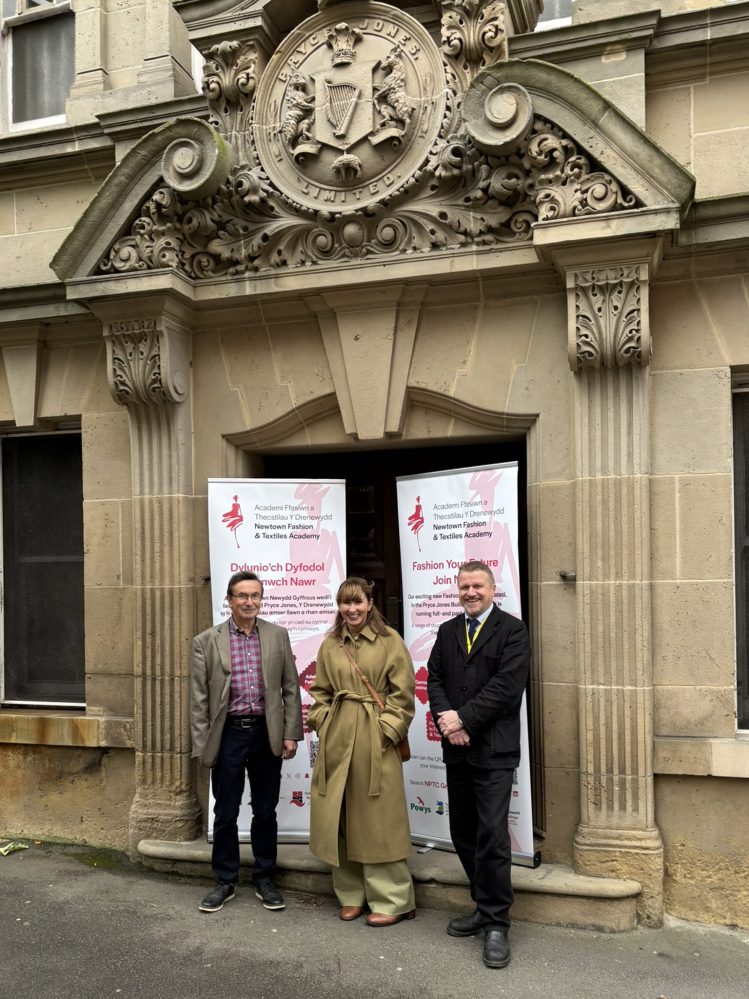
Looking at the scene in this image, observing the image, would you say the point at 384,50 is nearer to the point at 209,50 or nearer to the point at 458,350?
the point at 209,50

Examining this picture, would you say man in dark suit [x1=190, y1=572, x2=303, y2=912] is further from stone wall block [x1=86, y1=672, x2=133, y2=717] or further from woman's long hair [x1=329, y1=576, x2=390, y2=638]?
stone wall block [x1=86, y1=672, x2=133, y2=717]

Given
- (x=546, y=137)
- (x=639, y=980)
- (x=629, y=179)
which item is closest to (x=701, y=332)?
(x=629, y=179)

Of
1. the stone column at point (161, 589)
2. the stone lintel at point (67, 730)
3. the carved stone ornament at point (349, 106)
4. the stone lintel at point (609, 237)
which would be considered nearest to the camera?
the stone lintel at point (609, 237)

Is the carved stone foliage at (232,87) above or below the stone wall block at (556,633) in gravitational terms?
above

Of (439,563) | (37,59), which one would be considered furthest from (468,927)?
(37,59)

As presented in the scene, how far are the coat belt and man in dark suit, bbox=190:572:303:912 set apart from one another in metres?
0.24

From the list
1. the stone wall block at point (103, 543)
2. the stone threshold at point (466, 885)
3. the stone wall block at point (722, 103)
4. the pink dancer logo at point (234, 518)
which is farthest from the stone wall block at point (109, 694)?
the stone wall block at point (722, 103)

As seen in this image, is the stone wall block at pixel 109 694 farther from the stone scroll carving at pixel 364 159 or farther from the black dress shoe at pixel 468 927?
the stone scroll carving at pixel 364 159

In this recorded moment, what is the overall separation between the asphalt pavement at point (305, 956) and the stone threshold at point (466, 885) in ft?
0.22

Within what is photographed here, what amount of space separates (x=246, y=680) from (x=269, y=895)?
1202mm

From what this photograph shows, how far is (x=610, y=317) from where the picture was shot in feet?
15.2

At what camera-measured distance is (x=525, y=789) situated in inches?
184

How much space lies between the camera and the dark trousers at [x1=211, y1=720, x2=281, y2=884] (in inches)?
190

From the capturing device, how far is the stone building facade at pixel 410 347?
470cm
